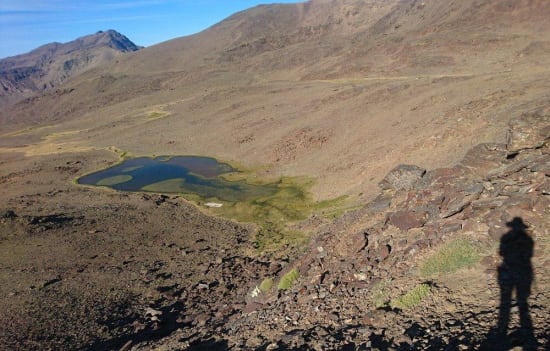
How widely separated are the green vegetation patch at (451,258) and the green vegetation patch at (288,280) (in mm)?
6586

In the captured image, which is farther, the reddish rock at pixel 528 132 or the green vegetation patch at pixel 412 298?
Answer: the reddish rock at pixel 528 132

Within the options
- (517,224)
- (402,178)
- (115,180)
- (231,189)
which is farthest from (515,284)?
(115,180)

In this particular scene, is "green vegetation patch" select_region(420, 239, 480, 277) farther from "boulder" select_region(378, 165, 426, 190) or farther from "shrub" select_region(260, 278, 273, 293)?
"boulder" select_region(378, 165, 426, 190)

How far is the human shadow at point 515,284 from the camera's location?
9914 millimetres

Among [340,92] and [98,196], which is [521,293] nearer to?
[98,196]

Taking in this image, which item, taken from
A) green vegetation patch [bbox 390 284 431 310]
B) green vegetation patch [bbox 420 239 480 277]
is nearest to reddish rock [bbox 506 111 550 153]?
A: green vegetation patch [bbox 420 239 480 277]

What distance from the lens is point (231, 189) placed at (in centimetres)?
4597

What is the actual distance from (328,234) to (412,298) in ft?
33.2

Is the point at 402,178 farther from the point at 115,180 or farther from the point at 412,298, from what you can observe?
the point at 115,180

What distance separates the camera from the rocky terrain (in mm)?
12977

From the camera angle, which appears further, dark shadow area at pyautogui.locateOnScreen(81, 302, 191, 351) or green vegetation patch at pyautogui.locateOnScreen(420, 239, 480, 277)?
dark shadow area at pyautogui.locateOnScreen(81, 302, 191, 351)

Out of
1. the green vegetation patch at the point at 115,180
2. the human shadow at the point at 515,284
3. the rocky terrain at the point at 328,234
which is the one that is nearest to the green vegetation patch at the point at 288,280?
the rocky terrain at the point at 328,234

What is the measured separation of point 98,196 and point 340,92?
1701 inches

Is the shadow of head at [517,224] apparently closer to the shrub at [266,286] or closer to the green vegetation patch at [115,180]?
the shrub at [266,286]
